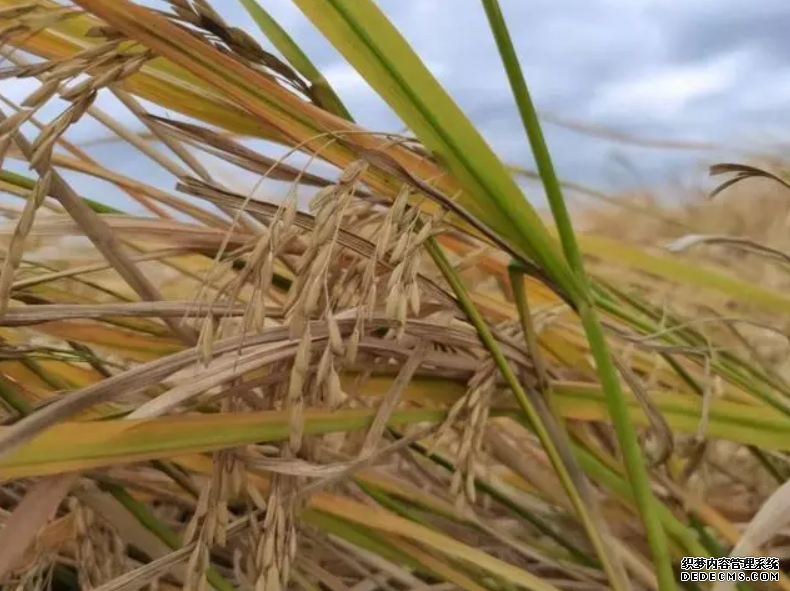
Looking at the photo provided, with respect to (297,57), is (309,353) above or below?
below

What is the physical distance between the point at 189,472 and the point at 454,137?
24 centimetres

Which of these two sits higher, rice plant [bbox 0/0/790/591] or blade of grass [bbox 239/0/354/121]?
blade of grass [bbox 239/0/354/121]

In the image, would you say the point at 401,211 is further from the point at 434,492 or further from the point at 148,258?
the point at 434,492

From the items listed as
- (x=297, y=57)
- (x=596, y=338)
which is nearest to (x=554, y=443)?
(x=596, y=338)

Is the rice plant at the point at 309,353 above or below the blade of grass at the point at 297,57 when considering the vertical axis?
below

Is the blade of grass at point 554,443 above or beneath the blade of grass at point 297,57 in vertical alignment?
beneath

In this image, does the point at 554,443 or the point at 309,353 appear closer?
the point at 309,353

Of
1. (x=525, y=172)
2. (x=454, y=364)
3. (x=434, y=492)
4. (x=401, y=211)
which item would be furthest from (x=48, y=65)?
(x=525, y=172)

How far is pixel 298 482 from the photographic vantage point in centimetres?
37

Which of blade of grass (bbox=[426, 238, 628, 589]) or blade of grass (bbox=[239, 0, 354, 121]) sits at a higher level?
blade of grass (bbox=[239, 0, 354, 121])

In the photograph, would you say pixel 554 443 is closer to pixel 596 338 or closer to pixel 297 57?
pixel 596 338

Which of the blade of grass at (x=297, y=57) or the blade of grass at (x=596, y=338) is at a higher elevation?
the blade of grass at (x=297, y=57)

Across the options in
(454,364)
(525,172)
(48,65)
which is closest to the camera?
(48,65)

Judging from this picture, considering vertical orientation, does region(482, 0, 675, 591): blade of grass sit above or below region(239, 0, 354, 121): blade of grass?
below
